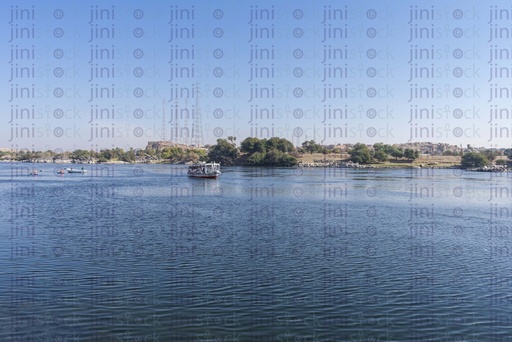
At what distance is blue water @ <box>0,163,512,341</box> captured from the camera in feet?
44.2

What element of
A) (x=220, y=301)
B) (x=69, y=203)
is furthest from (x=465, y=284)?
(x=69, y=203)

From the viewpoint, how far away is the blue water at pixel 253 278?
1348 centimetres

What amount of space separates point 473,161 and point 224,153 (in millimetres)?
96816

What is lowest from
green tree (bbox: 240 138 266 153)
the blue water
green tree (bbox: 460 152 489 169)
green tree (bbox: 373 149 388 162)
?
the blue water

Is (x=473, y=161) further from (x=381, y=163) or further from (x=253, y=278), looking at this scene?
(x=253, y=278)

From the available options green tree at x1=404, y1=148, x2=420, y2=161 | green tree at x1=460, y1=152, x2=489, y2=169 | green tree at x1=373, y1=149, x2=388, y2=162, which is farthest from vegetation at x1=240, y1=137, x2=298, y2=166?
green tree at x1=460, y1=152, x2=489, y2=169

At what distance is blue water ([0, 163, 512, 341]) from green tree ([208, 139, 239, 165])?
502ft

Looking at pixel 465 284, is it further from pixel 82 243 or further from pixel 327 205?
pixel 327 205

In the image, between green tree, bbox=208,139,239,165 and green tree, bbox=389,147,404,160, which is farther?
green tree, bbox=208,139,239,165

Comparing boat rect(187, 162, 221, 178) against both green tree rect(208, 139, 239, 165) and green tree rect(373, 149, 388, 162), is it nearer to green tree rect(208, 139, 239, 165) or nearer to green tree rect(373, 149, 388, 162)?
green tree rect(208, 139, 239, 165)

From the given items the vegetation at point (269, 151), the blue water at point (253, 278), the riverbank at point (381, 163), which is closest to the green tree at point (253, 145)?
the vegetation at point (269, 151)

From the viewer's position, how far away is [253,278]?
18172mm

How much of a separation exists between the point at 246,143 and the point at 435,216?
151941 millimetres

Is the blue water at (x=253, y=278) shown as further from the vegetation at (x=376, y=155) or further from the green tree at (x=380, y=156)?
the green tree at (x=380, y=156)
